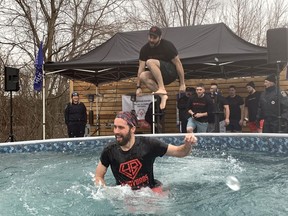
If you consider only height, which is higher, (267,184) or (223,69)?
(223,69)

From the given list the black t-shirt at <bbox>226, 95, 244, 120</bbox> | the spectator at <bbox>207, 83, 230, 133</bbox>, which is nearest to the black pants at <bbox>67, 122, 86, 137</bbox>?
the spectator at <bbox>207, 83, 230, 133</bbox>

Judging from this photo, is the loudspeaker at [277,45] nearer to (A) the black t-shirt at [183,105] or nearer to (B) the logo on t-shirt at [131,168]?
(A) the black t-shirt at [183,105]

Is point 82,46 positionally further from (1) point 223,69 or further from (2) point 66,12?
(1) point 223,69

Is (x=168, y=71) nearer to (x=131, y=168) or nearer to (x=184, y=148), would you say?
(x=184, y=148)

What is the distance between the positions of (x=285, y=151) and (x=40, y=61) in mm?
5757

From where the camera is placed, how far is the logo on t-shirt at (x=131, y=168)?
11.2ft

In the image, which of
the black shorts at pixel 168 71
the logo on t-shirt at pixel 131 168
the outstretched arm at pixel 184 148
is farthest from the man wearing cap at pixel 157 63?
the logo on t-shirt at pixel 131 168

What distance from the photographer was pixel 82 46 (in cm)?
1434

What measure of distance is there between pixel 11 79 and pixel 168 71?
18.0ft

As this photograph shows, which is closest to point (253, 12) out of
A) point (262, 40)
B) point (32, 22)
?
point (262, 40)

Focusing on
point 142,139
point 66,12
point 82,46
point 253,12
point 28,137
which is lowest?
point 28,137

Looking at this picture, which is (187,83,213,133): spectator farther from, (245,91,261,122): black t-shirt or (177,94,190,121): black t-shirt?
(245,91,261,122): black t-shirt

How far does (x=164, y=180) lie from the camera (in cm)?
457

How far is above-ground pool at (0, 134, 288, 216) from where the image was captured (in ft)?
10.4
